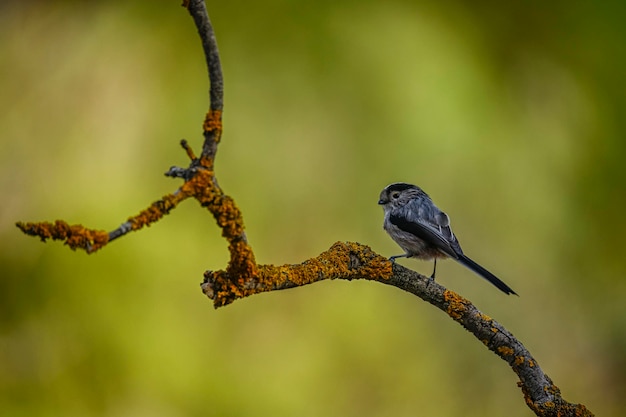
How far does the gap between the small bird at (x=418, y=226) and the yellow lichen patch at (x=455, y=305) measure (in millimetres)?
358

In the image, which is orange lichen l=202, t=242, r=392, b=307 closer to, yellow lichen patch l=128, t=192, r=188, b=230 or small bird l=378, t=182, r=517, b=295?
yellow lichen patch l=128, t=192, r=188, b=230

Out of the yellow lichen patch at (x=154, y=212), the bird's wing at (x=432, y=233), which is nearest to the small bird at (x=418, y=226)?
Result: the bird's wing at (x=432, y=233)

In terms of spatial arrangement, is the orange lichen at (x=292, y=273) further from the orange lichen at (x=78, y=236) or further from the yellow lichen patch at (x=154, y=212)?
the orange lichen at (x=78, y=236)

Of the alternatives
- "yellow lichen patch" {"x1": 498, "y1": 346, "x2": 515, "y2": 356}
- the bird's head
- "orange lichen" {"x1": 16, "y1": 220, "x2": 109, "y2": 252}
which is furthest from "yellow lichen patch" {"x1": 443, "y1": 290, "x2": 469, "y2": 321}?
"orange lichen" {"x1": 16, "y1": 220, "x2": 109, "y2": 252}

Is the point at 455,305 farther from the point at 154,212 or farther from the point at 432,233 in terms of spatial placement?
the point at 154,212

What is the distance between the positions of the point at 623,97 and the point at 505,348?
2977 millimetres

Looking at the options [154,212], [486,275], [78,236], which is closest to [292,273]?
[154,212]

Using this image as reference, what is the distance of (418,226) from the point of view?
245cm

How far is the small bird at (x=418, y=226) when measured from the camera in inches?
94.7

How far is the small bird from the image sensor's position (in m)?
2.41

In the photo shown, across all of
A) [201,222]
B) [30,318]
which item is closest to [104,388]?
[30,318]

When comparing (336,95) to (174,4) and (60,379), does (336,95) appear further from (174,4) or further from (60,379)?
(60,379)

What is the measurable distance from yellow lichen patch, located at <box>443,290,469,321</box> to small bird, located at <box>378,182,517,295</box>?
0.36 m

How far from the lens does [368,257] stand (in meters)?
1.95
